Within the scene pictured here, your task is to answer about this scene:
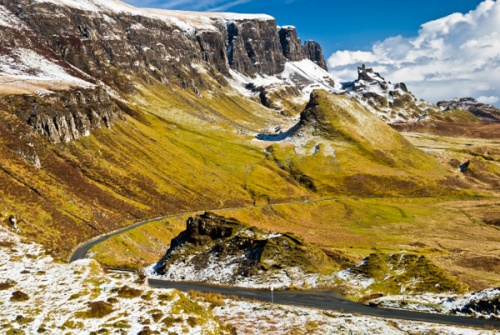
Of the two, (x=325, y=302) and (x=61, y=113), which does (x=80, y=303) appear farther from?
(x=61, y=113)

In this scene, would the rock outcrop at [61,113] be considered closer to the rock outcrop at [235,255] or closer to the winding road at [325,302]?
the rock outcrop at [235,255]

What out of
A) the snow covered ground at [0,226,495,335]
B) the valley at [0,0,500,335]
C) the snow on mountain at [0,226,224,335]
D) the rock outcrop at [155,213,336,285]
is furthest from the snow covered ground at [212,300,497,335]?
the rock outcrop at [155,213,336,285]

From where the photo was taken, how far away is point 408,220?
5655 inches

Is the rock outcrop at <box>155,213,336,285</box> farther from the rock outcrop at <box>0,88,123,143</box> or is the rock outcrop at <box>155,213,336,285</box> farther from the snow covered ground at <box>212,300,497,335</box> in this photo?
the rock outcrop at <box>0,88,123,143</box>

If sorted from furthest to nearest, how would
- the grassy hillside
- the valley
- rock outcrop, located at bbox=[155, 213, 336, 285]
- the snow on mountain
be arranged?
the grassy hillside
rock outcrop, located at bbox=[155, 213, 336, 285]
the valley
the snow on mountain

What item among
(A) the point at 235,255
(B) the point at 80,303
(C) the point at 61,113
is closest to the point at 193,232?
(A) the point at 235,255

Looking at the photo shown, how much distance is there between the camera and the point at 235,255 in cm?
5884

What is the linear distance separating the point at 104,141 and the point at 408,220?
394 feet

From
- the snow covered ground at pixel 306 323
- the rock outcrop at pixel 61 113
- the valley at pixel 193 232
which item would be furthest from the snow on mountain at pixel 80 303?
the rock outcrop at pixel 61 113

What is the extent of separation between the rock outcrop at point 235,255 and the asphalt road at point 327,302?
349 cm

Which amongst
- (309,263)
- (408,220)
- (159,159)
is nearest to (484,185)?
(408,220)

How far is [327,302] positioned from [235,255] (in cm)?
1822

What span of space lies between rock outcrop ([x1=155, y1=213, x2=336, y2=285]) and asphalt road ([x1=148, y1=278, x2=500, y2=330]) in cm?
349

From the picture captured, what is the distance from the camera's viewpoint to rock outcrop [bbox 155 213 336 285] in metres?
54.8
